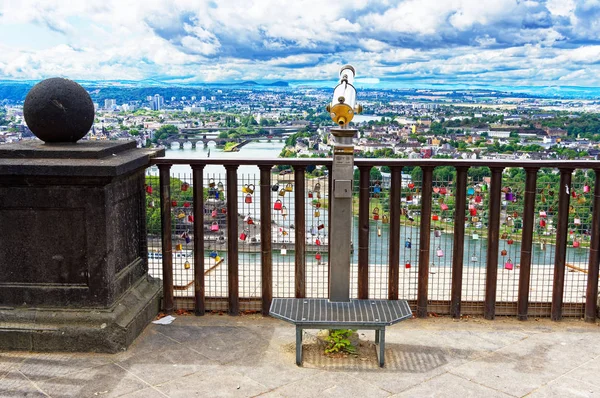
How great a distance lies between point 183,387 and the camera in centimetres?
377

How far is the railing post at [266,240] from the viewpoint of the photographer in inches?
198

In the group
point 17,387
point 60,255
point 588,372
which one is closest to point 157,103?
point 60,255

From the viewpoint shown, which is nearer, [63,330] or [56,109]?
[63,330]

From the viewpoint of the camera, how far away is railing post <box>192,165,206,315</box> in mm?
5051

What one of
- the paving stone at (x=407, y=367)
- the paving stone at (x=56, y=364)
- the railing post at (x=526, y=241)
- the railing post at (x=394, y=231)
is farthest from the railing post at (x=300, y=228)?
the railing post at (x=526, y=241)

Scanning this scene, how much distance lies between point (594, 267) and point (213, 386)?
3.41 metres

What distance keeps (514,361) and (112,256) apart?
3.06 meters

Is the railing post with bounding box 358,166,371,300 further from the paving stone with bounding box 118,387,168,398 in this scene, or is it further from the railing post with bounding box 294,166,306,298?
the paving stone with bounding box 118,387,168,398

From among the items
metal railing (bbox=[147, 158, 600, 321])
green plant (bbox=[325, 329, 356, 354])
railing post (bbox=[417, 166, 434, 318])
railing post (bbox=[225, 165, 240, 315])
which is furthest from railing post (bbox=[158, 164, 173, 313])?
railing post (bbox=[417, 166, 434, 318])

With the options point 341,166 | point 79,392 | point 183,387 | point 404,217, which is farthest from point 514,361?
point 79,392

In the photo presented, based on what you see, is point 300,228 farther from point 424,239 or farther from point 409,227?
point 424,239

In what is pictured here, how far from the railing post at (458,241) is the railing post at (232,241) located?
1892 millimetres

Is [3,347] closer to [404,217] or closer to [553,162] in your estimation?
[404,217]

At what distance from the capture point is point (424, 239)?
5047mm
